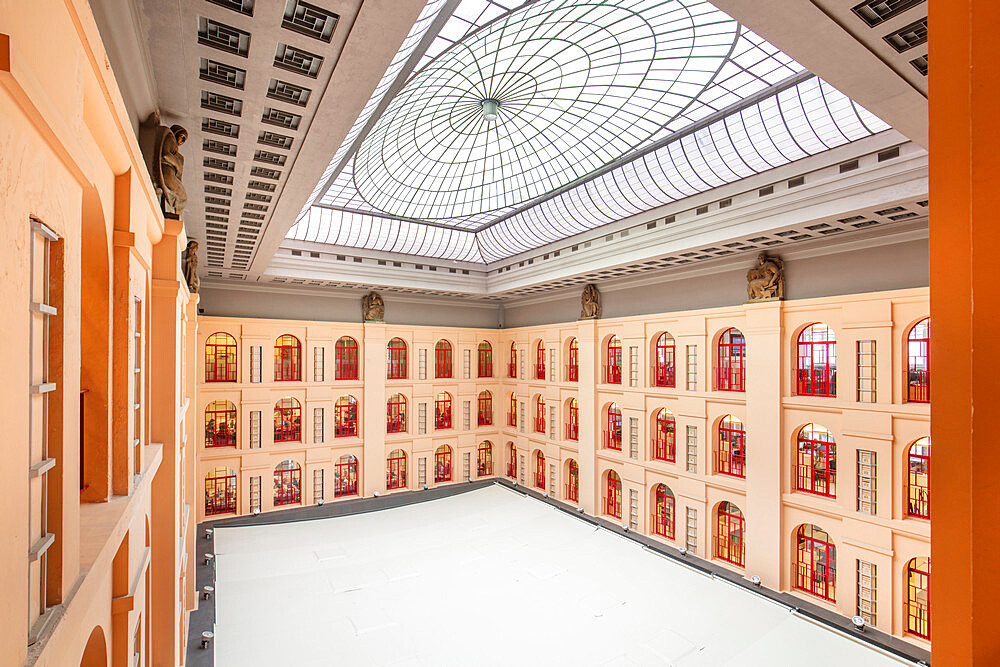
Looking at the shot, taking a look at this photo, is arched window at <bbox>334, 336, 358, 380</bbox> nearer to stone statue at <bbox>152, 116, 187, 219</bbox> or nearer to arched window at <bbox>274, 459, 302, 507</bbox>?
arched window at <bbox>274, 459, 302, 507</bbox>

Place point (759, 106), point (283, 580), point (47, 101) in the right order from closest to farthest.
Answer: point (47, 101), point (759, 106), point (283, 580)

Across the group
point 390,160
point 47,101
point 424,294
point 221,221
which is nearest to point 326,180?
point 390,160

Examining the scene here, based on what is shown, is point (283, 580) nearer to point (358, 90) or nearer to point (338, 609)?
point (338, 609)

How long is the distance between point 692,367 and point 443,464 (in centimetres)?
1496

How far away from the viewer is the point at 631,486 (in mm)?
20656

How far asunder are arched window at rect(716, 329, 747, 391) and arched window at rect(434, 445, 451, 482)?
50.2 ft

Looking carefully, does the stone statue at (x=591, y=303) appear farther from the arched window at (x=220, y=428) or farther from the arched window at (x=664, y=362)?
the arched window at (x=220, y=428)

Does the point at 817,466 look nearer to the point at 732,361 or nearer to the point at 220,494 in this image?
the point at 732,361

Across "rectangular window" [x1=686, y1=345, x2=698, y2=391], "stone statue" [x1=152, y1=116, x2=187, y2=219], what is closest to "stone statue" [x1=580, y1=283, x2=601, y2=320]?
"rectangular window" [x1=686, y1=345, x2=698, y2=391]

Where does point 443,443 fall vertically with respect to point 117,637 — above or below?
below

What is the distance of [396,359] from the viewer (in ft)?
87.7

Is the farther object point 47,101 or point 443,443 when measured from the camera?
point 443,443

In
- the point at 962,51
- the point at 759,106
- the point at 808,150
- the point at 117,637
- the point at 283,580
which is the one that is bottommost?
the point at 283,580

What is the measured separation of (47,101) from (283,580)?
53.0 ft
